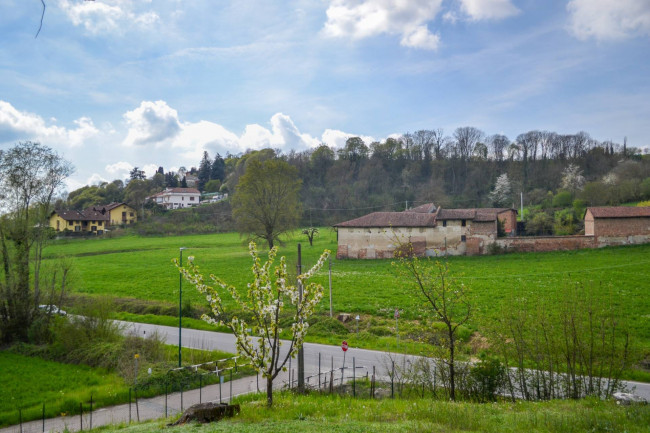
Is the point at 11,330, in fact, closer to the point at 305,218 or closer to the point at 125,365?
the point at 125,365

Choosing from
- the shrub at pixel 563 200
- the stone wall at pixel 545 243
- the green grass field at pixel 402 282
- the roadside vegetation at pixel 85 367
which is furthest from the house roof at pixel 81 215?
the shrub at pixel 563 200

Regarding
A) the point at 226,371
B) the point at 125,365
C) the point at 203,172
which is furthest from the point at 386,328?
the point at 203,172

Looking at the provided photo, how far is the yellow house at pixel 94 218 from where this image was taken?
76.0 metres

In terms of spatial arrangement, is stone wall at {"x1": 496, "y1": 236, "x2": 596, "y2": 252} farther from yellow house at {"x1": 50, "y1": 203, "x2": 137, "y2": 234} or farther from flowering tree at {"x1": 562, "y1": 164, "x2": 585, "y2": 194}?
yellow house at {"x1": 50, "y1": 203, "x2": 137, "y2": 234}

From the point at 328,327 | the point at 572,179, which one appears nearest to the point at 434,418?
the point at 328,327

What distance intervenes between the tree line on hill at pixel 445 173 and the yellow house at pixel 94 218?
9.11 feet

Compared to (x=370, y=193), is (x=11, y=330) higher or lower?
lower

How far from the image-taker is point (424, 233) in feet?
153

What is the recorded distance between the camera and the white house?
102m

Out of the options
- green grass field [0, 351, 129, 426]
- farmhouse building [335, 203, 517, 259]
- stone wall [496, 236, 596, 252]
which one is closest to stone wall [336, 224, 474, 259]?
farmhouse building [335, 203, 517, 259]

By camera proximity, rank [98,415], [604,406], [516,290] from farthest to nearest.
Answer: [516,290]
[98,415]
[604,406]

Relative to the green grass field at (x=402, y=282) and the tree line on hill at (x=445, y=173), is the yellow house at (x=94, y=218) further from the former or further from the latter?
the green grass field at (x=402, y=282)

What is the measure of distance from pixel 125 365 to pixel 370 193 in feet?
231

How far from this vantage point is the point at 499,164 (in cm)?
8812
